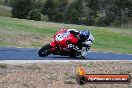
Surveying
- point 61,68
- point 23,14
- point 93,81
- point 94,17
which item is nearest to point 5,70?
point 61,68

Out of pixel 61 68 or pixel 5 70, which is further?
pixel 61 68

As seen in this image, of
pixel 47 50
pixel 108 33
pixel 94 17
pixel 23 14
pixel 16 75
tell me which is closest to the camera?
pixel 16 75

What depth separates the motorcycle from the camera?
18.0 meters

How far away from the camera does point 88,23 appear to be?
8662 cm

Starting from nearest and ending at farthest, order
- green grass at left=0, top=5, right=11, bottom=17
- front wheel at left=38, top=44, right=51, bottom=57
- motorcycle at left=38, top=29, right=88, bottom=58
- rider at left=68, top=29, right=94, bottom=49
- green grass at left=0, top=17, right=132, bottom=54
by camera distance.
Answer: front wheel at left=38, top=44, right=51, bottom=57 < motorcycle at left=38, top=29, right=88, bottom=58 < rider at left=68, top=29, right=94, bottom=49 < green grass at left=0, top=17, right=132, bottom=54 < green grass at left=0, top=5, right=11, bottom=17

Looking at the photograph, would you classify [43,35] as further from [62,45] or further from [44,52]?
[44,52]

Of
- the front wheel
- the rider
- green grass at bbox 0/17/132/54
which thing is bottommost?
green grass at bbox 0/17/132/54

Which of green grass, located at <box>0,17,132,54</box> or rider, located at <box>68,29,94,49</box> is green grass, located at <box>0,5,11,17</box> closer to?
green grass, located at <box>0,17,132,54</box>

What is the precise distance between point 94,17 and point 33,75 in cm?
7828

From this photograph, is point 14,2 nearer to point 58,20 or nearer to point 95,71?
point 58,20

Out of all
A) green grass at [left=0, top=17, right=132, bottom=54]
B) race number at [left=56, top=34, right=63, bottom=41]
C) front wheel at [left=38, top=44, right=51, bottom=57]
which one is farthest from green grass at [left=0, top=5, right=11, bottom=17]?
front wheel at [left=38, top=44, right=51, bottom=57]

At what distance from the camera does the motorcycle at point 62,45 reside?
18016 millimetres

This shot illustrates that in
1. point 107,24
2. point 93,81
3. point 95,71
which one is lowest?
point 107,24

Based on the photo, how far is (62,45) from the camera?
59.3 feet
